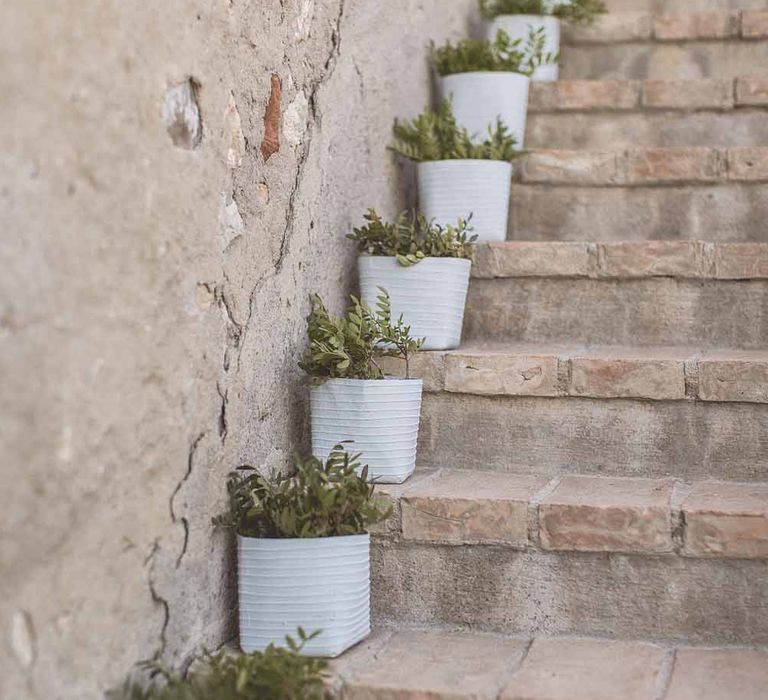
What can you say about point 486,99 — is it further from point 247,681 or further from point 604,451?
point 247,681

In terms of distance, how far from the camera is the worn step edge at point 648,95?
3.25 metres

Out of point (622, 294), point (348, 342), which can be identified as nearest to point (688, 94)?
point (622, 294)

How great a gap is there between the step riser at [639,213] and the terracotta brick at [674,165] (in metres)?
0.03

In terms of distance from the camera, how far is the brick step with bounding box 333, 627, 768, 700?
1.81 m

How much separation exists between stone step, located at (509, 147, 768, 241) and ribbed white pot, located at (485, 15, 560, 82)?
572 mm

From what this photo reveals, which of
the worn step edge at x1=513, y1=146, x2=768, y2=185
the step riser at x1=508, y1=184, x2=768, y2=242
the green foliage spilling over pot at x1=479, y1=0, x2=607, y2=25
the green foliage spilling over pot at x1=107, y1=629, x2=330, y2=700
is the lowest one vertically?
the green foliage spilling over pot at x1=107, y1=629, x2=330, y2=700

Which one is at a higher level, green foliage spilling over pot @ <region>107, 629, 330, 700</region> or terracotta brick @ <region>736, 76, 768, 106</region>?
terracotta brick @ <region>736, 76, 768, 106</region>

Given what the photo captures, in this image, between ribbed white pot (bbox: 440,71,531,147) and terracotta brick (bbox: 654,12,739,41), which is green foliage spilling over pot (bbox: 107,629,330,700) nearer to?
ribbed white pot (bbox: 440,71,531,147)

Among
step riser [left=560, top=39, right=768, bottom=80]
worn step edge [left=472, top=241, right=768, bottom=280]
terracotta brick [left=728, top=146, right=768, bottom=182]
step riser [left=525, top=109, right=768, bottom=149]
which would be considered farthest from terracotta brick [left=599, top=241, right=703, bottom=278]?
step riser [left=560, top=39, right=768, bottom=80]

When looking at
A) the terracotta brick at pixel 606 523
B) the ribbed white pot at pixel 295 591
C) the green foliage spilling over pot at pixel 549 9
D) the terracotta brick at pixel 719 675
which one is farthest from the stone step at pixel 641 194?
the ribbed white pot at pixel 295 591

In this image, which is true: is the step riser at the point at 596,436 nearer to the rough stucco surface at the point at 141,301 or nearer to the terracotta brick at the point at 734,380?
the terracotta brick at the point at 734,380

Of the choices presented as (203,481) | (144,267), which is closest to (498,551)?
(203,481)

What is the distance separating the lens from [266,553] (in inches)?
75.6

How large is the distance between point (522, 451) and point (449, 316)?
36 cm
